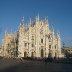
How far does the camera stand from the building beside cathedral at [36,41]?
238 ft

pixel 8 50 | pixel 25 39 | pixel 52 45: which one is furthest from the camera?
pixel 8 50

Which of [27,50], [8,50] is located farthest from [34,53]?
[8,50]

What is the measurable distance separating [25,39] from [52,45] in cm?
1186

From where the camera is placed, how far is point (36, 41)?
245 feet

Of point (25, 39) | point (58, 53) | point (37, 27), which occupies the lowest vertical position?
point (58, 53)

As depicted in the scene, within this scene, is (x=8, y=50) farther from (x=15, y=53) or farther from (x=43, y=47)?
(x=43, y=47)

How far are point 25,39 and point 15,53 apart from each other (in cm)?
820

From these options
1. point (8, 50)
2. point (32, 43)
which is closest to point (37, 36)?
point (32, 43)

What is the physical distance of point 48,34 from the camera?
7750 centimetres

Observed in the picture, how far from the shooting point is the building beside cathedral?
238 feet

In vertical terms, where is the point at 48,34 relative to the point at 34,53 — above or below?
above

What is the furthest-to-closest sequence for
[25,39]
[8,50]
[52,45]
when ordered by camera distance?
[8,50] < [52,45] < [25,39]

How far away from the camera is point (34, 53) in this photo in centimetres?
7525

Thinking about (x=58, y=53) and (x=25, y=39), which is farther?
(x=58, y=53)
